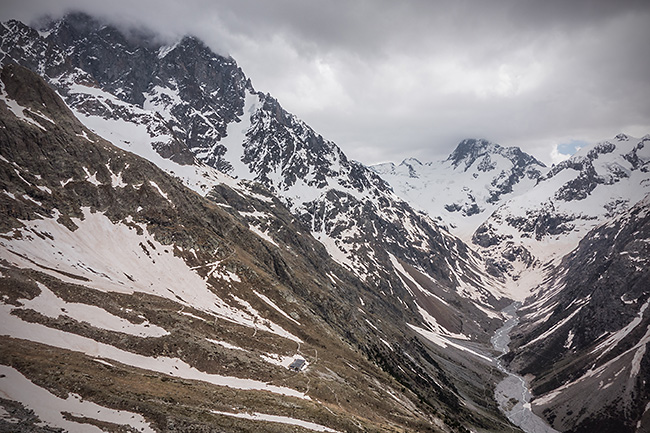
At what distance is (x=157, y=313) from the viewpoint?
8050 cm

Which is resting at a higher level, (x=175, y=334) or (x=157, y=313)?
(x=157, y=313)

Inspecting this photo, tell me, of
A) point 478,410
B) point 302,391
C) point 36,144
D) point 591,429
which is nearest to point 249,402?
point 302,391

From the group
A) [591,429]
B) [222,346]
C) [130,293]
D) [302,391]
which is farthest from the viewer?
[591,429]

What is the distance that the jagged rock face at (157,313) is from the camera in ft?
171

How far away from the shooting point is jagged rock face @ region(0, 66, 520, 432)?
2051 inches

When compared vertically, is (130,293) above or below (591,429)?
above

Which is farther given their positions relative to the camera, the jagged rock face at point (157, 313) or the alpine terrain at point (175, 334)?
the jagged rock face at point (157, 313)

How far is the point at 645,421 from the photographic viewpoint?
13775 centimetres

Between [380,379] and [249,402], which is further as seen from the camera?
[380,379]

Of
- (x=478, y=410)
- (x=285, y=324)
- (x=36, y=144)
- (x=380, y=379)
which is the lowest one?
(x=478, y=410)

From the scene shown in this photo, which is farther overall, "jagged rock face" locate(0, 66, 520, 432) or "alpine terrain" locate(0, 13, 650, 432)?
"jagged rock face" locate(0, 66, 520, 432)

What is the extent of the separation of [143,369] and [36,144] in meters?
98.0

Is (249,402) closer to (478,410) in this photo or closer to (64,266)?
(64,266)

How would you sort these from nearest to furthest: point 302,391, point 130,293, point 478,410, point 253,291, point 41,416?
point 41,416
point 302,391
point 130,293
point 253,291
point 478,410
